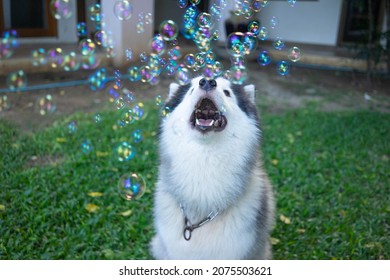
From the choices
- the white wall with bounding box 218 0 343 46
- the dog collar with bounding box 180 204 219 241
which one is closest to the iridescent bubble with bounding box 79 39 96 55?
the dog collar with bounding box 180 204 219 241

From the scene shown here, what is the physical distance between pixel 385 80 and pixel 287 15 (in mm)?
3779

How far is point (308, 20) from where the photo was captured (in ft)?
37.5

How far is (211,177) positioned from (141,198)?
167cm

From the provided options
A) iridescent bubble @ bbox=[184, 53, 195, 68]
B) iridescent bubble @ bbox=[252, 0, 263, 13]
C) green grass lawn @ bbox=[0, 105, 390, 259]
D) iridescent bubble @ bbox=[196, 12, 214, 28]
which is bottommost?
green grass lawn @ bbox=[0, 105, 390, 259]

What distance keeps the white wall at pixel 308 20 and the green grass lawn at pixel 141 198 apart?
6382mm

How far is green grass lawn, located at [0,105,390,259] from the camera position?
10.9 ft

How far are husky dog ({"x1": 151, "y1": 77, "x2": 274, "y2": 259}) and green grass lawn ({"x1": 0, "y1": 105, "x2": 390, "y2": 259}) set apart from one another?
2.30ft

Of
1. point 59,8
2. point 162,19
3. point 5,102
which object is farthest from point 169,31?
point 162,19

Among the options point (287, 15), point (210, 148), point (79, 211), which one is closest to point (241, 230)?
point (210, 148)

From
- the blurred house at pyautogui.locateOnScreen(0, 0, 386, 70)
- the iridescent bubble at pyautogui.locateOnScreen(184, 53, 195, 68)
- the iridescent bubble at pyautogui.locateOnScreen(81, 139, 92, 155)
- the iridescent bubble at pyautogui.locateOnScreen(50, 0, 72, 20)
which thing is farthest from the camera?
the blurred house at pyautogui.locateOnScreen(0, 0, 386, 70)

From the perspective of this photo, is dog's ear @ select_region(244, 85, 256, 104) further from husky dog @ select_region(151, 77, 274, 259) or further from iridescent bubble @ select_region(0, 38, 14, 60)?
iridescent bubble @ select_region(0, 38, 14, 60)

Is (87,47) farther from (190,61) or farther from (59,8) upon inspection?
(190,61)

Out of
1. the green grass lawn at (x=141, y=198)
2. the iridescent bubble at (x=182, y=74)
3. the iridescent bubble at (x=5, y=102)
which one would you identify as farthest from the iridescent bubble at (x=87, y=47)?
the iridescent bubble at (x=5, y=102)
